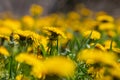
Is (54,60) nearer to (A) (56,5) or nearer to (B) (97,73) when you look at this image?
(B) (97,73)

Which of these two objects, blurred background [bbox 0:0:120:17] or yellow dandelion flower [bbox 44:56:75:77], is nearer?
yellow dandelion flower [bbox 44:56:75:77]

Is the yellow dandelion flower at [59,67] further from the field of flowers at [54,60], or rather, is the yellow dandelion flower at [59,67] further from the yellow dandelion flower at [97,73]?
the yellow dandelion flower at [97,73]

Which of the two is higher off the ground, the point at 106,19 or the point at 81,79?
the point at 106,19

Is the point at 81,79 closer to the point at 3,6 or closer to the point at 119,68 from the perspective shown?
the point at 119,68

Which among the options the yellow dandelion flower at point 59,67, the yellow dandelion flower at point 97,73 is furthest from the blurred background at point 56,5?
the yellow dandelion flower at point 59,67

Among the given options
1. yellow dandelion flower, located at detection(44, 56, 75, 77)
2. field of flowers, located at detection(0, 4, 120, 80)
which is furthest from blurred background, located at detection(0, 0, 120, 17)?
yellow dandelion flower, located at detection(44, 56, 75, 77)

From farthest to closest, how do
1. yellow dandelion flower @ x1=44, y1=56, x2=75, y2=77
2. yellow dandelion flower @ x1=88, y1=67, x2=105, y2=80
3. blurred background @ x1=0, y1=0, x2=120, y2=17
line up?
blurred background @ x1=0, y1=0, x2=120, y2=17 < yellow dandelion flower @ x1=88, y1=67, x2=105, y2=80 < yellow dandelion flower @ x1=44, y1=56, x2=75, y2=77

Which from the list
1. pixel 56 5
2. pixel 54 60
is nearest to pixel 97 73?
pixel 54 60

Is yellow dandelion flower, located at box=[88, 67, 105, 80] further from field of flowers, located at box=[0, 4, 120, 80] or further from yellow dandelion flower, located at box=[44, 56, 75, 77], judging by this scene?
yellow dandelion flower, located at box=[44, 56, 75, 77]

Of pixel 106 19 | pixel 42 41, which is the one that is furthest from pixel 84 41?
pixel 106 19
